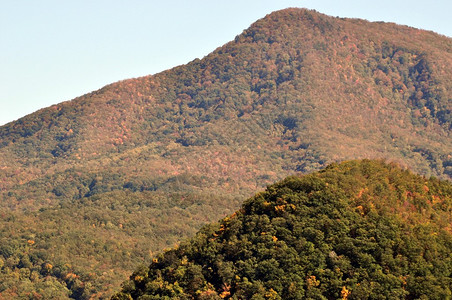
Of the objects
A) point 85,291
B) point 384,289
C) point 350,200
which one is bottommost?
point 85,291

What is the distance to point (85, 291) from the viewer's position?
620 ft

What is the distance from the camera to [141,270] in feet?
360

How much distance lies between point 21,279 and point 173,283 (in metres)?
105

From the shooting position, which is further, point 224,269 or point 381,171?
point 381,171

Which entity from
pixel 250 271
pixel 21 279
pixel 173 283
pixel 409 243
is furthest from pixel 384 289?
pixel 21 279

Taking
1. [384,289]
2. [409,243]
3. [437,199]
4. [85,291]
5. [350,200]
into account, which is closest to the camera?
[384,289]

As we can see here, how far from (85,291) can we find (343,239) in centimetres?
10210

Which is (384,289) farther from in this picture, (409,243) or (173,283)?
(173,283)

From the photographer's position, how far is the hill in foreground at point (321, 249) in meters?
95.3

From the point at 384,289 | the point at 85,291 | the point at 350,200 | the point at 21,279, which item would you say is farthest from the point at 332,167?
the point at 21,279

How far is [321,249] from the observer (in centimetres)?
10006

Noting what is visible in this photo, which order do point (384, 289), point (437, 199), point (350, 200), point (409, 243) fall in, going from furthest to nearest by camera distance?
point (437, 199)
point (350, 200)
point (409, 243)
point (384, 289)

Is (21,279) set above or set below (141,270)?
below

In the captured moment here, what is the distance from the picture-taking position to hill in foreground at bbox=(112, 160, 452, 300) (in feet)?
313
